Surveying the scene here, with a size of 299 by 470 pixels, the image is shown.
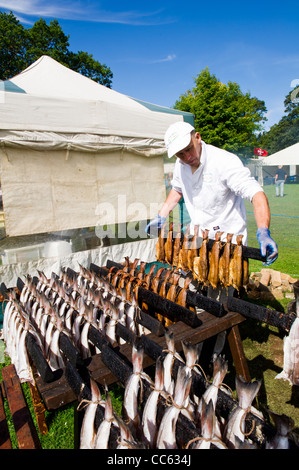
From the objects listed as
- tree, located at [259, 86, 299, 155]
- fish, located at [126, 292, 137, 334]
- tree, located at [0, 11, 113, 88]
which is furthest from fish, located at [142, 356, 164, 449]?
tree, located at [259, 86, 299, 155]

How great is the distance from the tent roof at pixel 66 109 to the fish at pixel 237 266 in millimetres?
3532

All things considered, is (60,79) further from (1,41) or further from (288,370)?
(1,41)

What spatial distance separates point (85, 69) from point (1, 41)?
6.06 m

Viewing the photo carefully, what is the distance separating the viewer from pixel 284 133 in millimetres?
53438

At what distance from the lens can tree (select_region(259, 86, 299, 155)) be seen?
50844mm

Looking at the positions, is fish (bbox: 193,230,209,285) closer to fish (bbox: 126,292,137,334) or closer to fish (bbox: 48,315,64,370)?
fish (bbox: 126,292,137,334)

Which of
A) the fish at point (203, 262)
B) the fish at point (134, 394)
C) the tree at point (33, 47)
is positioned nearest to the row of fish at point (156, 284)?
the fish at point (203, 262)

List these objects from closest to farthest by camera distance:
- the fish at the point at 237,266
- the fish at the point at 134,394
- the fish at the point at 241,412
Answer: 1. the fish at the point at 241,412
2. the fish at the point at 134,394
3. the fish at the point at 237,266

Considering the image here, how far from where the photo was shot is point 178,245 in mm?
2938

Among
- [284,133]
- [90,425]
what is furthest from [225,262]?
[284,133]

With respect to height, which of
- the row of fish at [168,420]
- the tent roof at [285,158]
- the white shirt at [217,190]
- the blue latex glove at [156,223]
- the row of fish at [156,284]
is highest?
the tent roof at [285,158]

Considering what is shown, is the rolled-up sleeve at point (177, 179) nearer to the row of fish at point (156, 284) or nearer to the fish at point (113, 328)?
the row of fish at point (156, 284)

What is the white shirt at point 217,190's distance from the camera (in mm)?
2807
